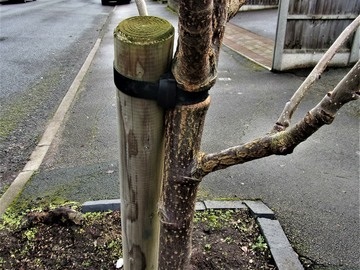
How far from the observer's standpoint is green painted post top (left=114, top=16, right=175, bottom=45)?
4.36 feet

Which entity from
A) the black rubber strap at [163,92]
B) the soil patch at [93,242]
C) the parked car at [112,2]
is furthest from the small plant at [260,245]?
the parked car at [112,2]

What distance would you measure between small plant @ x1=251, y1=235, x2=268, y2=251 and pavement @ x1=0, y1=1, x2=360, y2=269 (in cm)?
29

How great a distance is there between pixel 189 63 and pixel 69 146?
3.48 meters

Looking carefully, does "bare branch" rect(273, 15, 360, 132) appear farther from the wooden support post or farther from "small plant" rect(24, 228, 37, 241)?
"small plant" rect(24, 228, 37, 241)

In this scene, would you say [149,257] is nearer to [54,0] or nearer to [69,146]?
[69,146]

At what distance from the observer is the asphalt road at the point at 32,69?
A: 189 inches

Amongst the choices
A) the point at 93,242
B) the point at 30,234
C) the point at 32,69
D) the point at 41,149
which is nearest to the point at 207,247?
the point at 93,242

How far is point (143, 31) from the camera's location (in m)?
1.35

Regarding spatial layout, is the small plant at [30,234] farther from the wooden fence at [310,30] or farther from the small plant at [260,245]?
the wooden fence at [310,30]

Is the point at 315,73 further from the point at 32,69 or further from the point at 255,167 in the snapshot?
the point at 32,69

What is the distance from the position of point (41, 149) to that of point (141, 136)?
3267 mm

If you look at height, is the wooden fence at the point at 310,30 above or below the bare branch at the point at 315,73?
below

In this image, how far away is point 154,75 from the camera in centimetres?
137

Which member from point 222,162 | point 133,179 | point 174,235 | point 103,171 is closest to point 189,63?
point 222,162
